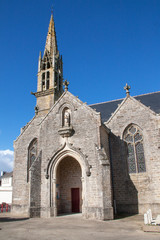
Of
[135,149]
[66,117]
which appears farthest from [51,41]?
[135,149]

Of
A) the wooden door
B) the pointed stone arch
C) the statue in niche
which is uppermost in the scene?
the statue in niche

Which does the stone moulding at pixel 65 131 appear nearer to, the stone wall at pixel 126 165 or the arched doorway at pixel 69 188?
the arched doorway at pixel 69 188

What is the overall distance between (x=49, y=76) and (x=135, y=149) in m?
14.4

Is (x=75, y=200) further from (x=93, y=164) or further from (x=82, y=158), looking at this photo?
(x=93, y=164)

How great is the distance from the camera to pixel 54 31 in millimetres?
30281

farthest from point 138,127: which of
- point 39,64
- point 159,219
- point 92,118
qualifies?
point 39,64

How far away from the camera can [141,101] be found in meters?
22.1

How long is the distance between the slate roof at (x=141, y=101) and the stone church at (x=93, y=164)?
0.24 metres

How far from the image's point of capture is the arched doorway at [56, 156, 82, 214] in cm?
1862

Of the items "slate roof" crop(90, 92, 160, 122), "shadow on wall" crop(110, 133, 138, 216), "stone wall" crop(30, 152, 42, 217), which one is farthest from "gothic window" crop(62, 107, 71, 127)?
"slate roof" crop(90, 92, 160, 122)

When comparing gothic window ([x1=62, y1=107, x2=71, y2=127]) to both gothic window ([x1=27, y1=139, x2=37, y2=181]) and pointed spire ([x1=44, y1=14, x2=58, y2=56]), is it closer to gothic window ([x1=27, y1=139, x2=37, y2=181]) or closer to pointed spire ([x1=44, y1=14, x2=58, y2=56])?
gothic window ([x1=27, y1=139, x2=37, y2=181])

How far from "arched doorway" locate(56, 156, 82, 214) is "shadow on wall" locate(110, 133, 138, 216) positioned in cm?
321

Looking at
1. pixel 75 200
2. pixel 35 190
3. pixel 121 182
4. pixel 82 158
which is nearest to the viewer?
pixel 82 158

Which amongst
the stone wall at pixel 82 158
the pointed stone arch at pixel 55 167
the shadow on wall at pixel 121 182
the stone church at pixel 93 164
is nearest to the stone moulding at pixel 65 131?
the stone church at pixel 93 164
